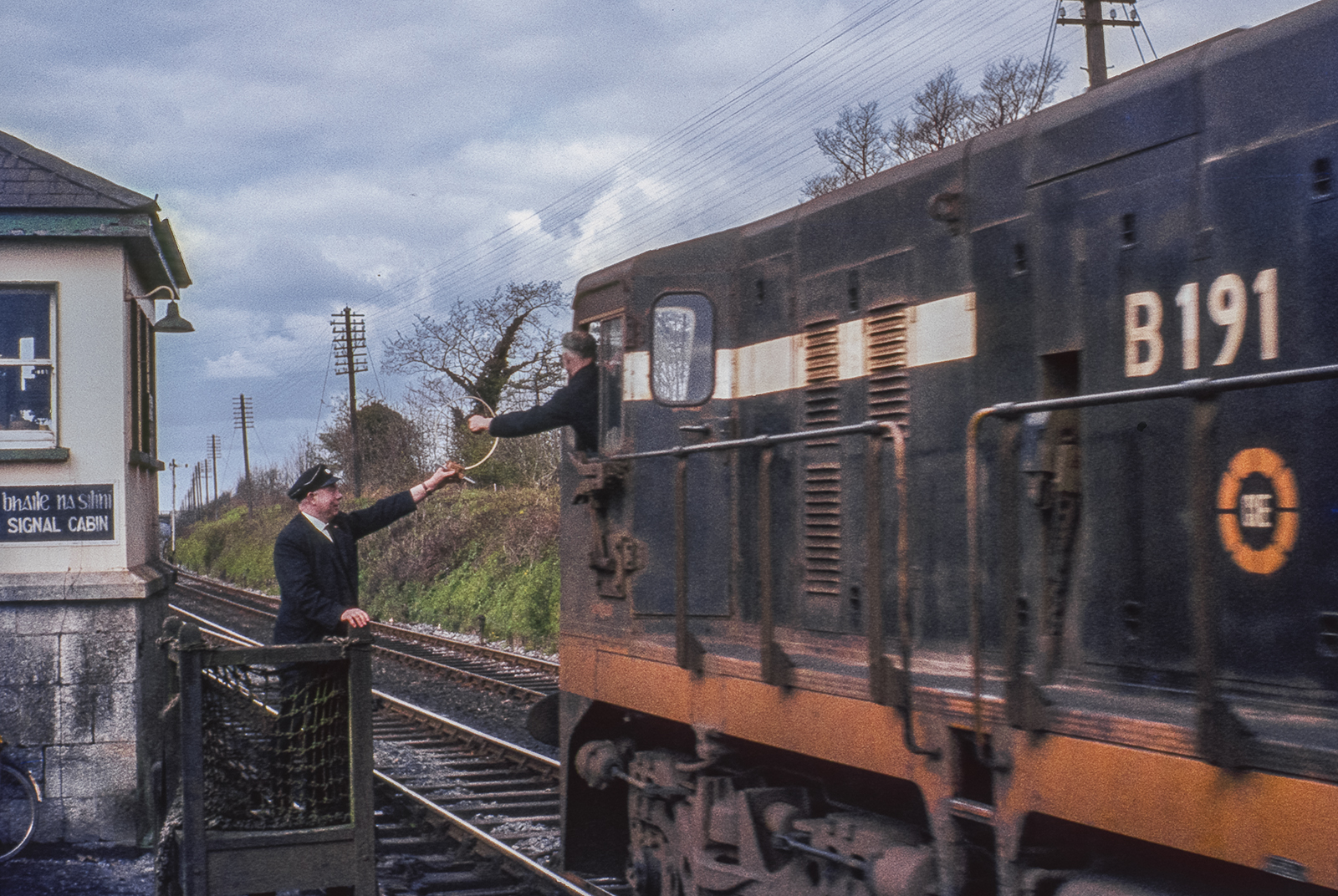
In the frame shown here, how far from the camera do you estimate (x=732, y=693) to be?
15.9 feet

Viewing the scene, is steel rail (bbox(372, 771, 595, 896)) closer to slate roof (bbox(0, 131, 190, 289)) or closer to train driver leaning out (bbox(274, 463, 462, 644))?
train driver leaning out (bbox(274, 463, 462, 644))

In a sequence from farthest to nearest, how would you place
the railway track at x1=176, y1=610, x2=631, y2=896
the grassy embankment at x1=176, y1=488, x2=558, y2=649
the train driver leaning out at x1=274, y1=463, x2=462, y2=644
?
the grassy embankment at x1=176, y1=488, x2=558, y2=649
the railway track at x1=176, y1=610, x2=631, y2=896
the train driver leaning out at x1=274, y1=463, x2=462, y2=644

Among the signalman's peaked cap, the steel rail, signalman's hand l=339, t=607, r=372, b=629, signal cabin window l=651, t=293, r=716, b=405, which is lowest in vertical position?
the steel rail

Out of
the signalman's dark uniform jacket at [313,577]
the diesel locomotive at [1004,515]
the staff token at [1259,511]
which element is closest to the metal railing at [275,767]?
the signalman's dark uniform jacket at [313,577]

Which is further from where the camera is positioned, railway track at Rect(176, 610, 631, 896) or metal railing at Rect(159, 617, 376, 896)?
railway track at Rect(176, 610, 631, 896)

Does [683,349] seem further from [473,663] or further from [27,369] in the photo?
[473,663]

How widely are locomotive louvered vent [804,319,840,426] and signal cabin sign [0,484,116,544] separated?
546 centimetres

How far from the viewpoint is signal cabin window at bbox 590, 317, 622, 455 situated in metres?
5.86

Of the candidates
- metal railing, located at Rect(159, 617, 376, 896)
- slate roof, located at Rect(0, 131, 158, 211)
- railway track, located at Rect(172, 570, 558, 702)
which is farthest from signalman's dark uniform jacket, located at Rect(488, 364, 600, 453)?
railway track, located at Rect(172, 570, 558, 702)

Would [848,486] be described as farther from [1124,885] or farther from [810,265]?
[1124,885]

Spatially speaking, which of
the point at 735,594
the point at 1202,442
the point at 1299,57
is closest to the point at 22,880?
the point at 735,594

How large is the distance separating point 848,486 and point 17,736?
625 cm

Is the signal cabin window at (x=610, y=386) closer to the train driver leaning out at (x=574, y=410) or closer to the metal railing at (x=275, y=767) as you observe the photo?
the train driver leaning out at (x=574, y=410)

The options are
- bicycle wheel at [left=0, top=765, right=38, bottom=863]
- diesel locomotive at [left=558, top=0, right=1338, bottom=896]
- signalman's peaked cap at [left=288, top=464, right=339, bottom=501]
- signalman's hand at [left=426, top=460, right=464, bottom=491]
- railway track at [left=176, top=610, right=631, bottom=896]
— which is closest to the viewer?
diesel locomotive at [left=558, top=0, right=1338, bottom=896]
